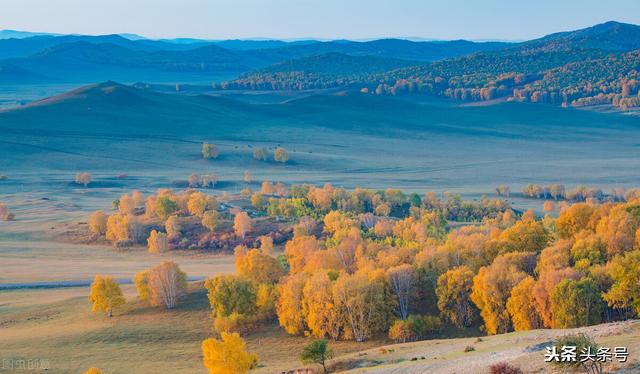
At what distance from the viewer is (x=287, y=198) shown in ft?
426

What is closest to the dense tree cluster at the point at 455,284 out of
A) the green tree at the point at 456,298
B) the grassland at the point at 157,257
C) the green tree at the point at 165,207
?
the green tree at the point at 456,298

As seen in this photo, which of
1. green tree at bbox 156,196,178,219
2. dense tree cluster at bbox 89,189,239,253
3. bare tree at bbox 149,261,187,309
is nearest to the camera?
bare tree at bbox 149,261,187,309

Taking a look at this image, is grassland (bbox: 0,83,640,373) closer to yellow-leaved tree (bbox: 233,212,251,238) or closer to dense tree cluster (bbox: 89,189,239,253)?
dense tree cluster (bbox: 89,189,239,253)

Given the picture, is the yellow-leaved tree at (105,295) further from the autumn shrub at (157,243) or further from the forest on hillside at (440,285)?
the autumn shrub at (157,243)

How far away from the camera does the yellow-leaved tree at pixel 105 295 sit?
207 ft

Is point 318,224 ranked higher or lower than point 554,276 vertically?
lower

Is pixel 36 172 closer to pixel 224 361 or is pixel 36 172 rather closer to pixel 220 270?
pixel 220 270

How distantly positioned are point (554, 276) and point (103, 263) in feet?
189

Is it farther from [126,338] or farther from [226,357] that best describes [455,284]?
[126,338]

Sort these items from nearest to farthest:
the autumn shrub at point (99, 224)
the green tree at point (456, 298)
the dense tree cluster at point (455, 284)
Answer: the dense tree cluster at point (455, 284) < the green tree at point (456, 298) < the autumn shrub at point (99, 224)

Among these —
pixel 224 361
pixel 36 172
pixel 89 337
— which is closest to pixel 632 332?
pixel 224 361

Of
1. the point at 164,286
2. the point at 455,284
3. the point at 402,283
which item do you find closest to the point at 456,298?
the point at 455,284

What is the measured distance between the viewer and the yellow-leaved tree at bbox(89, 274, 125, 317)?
63062 millimetres

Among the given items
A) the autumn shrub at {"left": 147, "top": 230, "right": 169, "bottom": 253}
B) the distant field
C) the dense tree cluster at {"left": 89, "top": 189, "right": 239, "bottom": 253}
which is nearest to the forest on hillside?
the distant field
